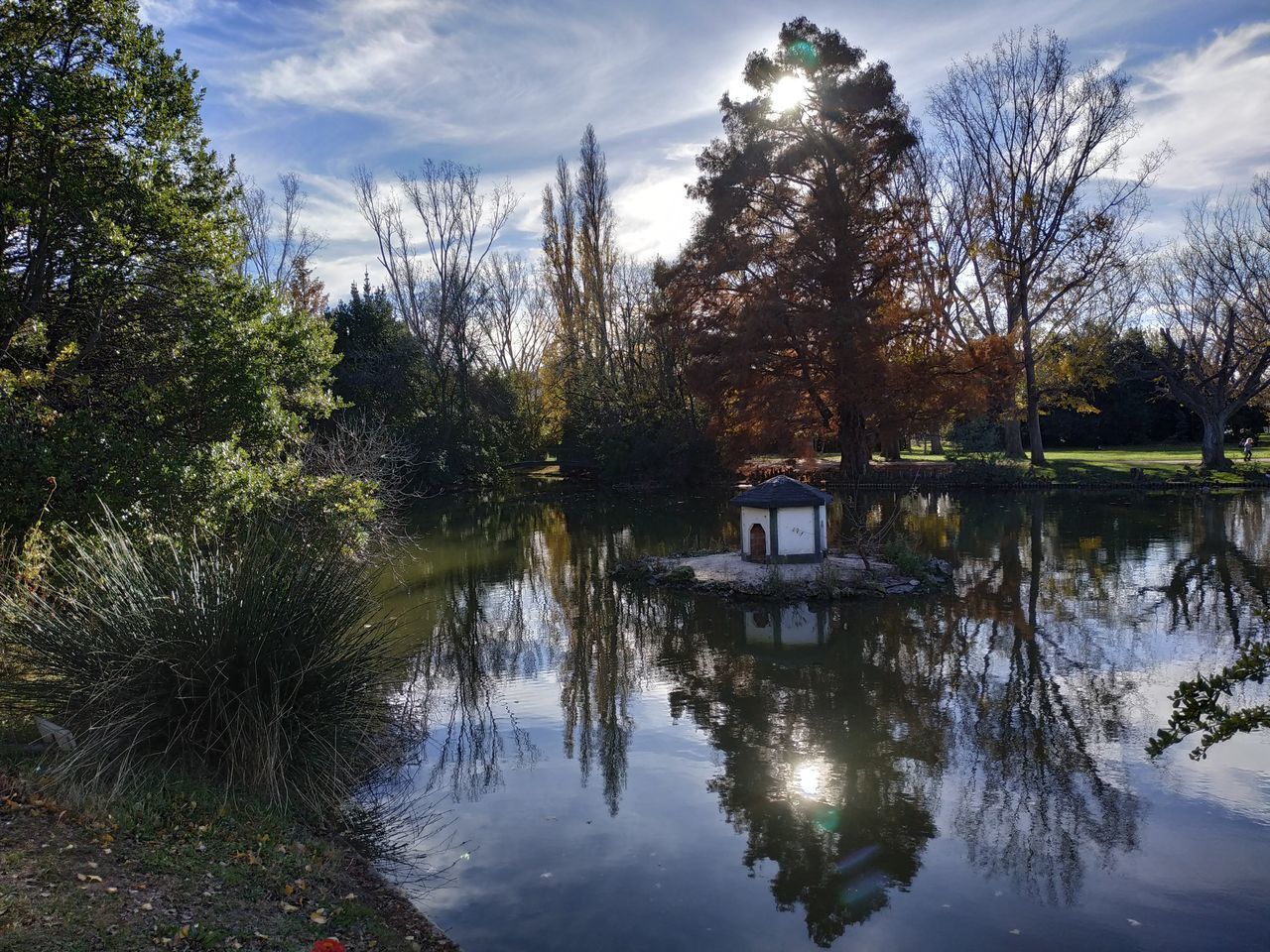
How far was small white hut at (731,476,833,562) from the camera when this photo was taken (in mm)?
15180

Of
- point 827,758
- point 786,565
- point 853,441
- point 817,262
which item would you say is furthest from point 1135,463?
point 827,758

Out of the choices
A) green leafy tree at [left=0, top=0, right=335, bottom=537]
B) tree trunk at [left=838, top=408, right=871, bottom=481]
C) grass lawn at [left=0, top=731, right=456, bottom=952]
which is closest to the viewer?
grass lawn at [left=0, top=731, right=456, bottom=952]

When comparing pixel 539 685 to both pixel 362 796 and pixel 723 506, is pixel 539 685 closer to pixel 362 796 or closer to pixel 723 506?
pixel 362 796

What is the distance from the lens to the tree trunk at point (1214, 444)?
94.6ft

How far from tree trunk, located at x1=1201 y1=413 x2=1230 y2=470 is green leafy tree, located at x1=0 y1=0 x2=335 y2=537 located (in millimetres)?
30449

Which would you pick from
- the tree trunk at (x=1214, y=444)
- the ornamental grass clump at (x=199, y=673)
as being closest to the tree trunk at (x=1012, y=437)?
the tree trunk at (x=1214, y=444)

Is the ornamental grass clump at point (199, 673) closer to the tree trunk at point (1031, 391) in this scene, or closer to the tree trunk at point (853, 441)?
the tree trunk at point (853, 441)

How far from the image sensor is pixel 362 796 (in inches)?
268

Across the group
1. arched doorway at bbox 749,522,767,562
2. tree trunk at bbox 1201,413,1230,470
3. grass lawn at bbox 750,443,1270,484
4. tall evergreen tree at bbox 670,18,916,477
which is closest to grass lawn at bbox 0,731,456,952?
arched doorway at bbox 749,522,767,562

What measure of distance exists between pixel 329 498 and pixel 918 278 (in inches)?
819

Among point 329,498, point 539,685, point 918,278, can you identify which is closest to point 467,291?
point 918,278

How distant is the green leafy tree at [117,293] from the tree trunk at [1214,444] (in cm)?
3045

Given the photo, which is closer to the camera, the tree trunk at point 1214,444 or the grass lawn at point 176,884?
the grass lawn at point 176,884

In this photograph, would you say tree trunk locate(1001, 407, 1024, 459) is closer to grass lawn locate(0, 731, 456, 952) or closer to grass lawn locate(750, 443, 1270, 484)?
grass lawn locate(750, 443, 1270, 484)
